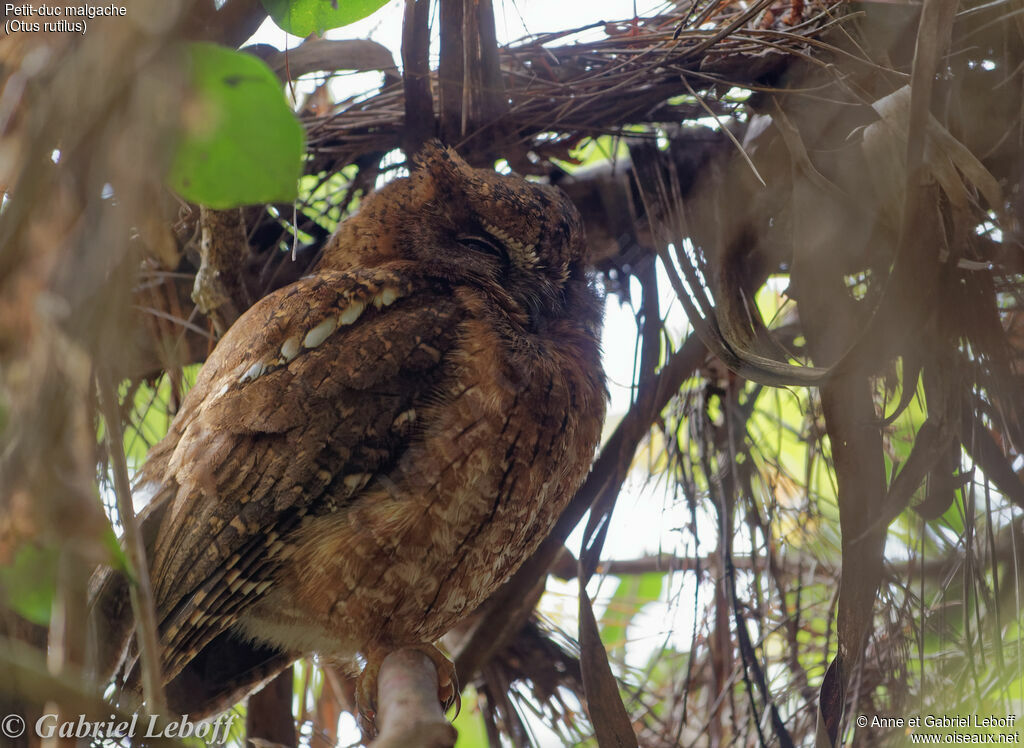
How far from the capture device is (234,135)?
690 millimetres

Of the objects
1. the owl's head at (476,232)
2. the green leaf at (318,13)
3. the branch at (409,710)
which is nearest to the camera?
the branch at (409,710)

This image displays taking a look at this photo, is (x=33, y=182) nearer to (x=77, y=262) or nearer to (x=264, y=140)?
(x=77, y=262)

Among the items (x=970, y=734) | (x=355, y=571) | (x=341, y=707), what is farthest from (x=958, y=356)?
(x=341, y=707)

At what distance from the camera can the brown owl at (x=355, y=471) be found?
152 centimetres

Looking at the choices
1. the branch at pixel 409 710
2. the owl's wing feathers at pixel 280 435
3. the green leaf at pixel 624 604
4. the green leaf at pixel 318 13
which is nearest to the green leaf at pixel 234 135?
the branch at pixel 409 710

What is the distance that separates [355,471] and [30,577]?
97 cm

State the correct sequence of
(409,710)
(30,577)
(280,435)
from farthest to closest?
(280,435), (409,710), (30,577)

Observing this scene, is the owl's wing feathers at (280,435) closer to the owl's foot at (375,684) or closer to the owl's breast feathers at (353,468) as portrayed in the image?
the owl's breast feathers at (353,468)

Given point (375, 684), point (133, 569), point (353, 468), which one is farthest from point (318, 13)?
point (375, 684)

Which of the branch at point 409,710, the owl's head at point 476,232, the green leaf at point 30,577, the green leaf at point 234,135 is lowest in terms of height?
the branch at point 409,710

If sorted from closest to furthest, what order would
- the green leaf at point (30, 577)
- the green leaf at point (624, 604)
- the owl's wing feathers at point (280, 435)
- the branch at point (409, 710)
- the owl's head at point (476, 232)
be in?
the green leaf at point (30, 577) < the branch at point (409, 710) < the owl's wing feathers at point (280, 435) < the owl's head at point (476, 232) < the green leaf at point (624, 604)

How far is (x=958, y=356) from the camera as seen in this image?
161 cm

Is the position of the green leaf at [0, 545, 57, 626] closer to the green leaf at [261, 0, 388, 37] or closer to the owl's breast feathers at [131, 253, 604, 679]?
the owl's breast feathers at [131, 253, 604, 679]

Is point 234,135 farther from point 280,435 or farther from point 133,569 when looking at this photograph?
point 280,435
